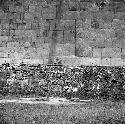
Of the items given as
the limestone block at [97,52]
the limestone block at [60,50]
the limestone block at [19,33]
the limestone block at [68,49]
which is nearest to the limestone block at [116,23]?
the limestone block at [97,52]

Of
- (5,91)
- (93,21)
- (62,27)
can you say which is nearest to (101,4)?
(93,21)

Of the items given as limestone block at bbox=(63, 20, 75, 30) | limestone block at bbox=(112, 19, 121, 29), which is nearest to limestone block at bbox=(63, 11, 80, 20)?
limestone block at bbox=(63, 20, 75, 30)

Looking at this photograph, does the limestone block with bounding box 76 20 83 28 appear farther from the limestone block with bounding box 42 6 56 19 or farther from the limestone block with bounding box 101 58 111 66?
the limestone block with bounding box 101 58 111 66

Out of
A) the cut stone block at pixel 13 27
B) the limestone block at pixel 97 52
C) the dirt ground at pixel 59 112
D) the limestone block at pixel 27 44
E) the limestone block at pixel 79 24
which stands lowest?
the dirt ground at pixel 59 112

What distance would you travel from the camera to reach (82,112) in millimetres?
5688

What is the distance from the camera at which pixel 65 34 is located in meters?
9.79

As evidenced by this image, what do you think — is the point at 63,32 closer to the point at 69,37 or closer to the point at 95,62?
the point at 69,37

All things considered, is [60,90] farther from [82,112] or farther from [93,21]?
[93,21]

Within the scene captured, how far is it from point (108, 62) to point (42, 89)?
3577mm

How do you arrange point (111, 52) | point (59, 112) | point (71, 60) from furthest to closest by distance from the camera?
point (111, 52) < point (71, 60) < point (59, 112)

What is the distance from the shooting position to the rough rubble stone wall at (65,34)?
977 centimetres

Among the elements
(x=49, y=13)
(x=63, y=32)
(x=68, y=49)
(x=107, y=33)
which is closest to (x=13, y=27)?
(x=49, y=13)

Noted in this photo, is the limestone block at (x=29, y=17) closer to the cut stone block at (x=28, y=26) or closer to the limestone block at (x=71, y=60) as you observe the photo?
the cut stone block at (x=28, y=26)

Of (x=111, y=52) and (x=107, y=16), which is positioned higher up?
(x=107, y=16)
